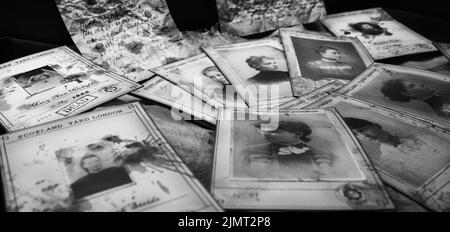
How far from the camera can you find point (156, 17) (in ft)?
3.73

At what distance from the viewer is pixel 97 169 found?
69 centimetres

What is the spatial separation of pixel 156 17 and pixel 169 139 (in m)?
0.49

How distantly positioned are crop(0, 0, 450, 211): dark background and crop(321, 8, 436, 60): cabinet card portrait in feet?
0.15

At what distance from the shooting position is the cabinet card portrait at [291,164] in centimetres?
65

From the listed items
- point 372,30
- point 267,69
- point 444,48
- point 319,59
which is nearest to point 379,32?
point 372,30

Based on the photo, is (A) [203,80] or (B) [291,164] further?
(A) [203,80]

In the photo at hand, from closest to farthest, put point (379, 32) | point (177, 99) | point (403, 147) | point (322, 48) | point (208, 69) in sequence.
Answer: point (403, 147) < point (177, 99) < point (208, 69) < point (322, 48) < point (379, 32)

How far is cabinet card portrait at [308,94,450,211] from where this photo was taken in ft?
2.30

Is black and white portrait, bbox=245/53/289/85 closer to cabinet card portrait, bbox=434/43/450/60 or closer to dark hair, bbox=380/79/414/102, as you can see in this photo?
dark hair, bbox=380/79/414/102

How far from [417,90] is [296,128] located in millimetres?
385

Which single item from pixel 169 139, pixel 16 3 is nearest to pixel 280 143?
pixel 169 139

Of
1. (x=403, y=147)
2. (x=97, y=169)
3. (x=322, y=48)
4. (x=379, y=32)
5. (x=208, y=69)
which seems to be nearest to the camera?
(x=97, y=169)

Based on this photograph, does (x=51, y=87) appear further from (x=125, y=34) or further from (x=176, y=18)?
(x=176, y=18)

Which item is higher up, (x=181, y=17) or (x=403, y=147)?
(x=181, y=17)
